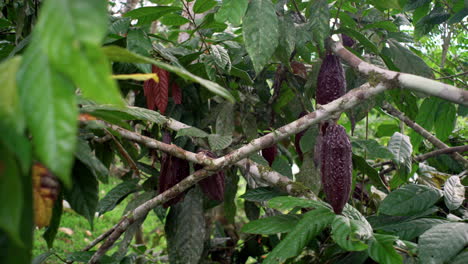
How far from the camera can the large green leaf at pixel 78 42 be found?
351 millimetres

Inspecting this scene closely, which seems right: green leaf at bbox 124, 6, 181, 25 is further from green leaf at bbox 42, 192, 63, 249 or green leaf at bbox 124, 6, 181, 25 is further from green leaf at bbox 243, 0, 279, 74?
green leaf at bbox 42, 192, 63, 249

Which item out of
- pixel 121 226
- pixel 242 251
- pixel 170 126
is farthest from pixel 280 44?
pixel 242 251

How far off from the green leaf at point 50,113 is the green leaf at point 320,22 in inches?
35.4

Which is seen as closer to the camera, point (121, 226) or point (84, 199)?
point (84, 199)

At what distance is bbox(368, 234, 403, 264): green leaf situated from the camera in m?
0.92

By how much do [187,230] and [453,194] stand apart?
830mm

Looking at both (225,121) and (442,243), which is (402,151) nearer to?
(442,243)

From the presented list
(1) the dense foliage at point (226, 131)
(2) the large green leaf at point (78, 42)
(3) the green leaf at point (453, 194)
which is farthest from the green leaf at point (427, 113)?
(2) the large green leaf at point (78, 42)

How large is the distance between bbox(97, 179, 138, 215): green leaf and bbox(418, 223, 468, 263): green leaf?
3.38 ft

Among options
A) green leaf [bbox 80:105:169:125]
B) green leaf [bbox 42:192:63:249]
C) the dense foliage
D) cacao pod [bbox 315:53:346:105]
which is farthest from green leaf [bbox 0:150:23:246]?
cacao pod [bbox 315:53:346:105]

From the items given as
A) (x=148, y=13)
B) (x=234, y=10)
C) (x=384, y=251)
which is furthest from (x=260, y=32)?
(x=384, y=251)

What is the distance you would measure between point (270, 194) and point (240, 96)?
51 centimetres

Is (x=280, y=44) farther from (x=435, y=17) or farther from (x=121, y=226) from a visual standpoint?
(x=435, y=17)

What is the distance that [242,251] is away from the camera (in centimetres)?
214
